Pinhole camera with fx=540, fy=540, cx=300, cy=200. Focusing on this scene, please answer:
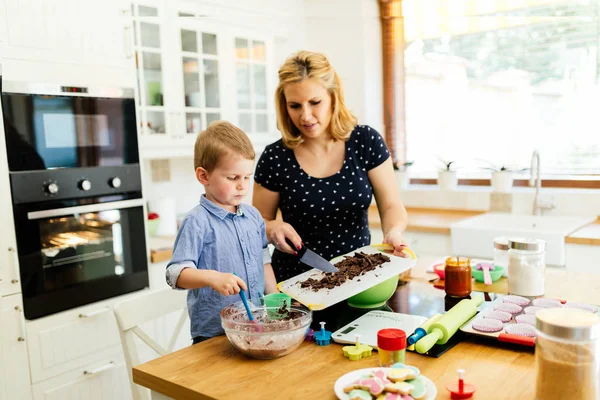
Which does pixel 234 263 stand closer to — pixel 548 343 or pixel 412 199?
pixel 548 343

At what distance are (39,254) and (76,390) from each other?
24.7 inches

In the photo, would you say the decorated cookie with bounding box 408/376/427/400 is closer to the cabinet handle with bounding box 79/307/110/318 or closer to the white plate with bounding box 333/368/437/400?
the white plate with bounding box 333/368/437/400

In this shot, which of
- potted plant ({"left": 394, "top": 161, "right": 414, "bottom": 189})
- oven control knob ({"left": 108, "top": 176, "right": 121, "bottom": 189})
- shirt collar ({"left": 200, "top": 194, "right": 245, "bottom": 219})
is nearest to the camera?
shirt collar ({"left": 200, "top": 194, "right": 245, "bottom": 219})

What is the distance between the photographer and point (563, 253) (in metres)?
2.66

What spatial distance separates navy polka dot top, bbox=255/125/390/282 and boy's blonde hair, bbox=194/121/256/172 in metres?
0.46

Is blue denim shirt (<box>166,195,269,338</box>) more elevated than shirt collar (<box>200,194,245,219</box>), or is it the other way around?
shirt collar (<box>200,194,245,219</box>)

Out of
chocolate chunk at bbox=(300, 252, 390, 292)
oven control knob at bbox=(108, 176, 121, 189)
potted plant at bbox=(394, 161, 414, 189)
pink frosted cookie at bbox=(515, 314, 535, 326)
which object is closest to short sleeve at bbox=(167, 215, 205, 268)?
chocolate chunk at bbox=(300, 252, 390, 292)

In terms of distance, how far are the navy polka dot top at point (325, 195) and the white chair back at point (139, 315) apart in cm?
38

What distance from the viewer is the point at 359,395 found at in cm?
92

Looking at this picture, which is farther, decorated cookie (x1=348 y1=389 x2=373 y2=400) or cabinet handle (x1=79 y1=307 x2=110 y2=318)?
cabinet handle (x1=79 y1=307 x2=110 y2=318)

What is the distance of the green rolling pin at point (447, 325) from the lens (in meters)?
1.14

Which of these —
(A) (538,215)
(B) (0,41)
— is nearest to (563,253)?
(A) (538,215)

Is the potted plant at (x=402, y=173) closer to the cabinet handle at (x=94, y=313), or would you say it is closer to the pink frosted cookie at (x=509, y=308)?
the cabinet handle at (x=94, y=313)

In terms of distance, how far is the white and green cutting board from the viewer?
1262 mm
